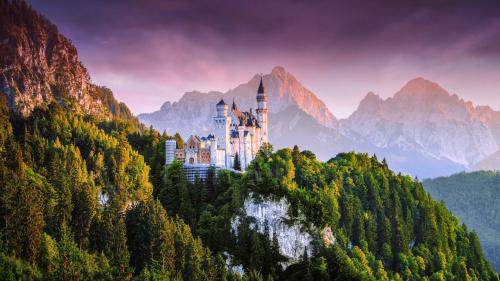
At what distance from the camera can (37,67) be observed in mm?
161750

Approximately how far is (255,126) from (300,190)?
28869mm

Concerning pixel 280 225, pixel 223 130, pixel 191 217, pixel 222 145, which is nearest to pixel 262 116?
pixel 223 130

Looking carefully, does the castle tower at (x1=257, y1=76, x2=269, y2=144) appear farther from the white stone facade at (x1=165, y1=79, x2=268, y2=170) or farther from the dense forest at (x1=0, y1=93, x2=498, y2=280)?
the dense forest at (x1=0, y1=93, x2=498, y2=280)

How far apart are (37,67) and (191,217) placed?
96.0 m

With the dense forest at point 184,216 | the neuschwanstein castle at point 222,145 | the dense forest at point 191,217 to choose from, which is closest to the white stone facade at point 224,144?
the neuschwanstein castle at point 222,145

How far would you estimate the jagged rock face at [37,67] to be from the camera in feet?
486

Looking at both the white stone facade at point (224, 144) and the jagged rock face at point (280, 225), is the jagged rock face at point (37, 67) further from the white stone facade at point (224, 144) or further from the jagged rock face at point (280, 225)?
the jagged rock face at point (280, 225)

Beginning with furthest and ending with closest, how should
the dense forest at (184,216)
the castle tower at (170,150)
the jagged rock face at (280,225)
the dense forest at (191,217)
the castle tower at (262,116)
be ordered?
the castle tower at (262,116), the castle tower at (170,150), the jagged rock face at (280,225), the dense forest at (191,217), the dense forest at (184,216)

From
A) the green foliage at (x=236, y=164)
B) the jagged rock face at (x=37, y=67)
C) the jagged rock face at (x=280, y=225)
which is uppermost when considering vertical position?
the jagged rock face at (x=37, y=67)

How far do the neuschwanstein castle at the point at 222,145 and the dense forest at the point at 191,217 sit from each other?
3.04 meters

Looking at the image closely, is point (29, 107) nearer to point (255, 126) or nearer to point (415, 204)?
point (255, 126)

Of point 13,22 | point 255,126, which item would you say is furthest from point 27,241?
point 13,22

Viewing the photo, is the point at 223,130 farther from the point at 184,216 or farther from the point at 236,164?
the point at 184,216

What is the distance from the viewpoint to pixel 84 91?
176 meters
